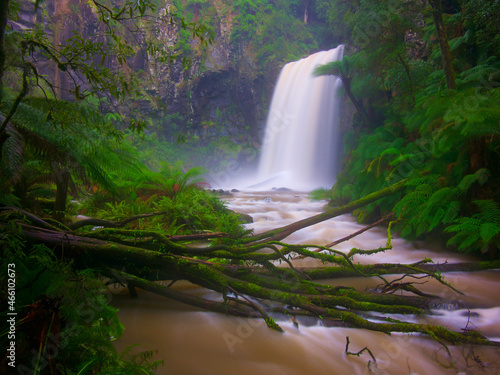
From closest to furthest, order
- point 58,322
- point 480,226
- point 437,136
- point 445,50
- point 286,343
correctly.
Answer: point 58,322, point 286,343, point 480,226, point 437,136, point 445,50

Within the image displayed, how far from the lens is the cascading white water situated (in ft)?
49.5

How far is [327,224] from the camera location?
5668 millimetres

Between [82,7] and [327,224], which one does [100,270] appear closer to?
[327,224]

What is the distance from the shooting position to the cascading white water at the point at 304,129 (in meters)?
15.1

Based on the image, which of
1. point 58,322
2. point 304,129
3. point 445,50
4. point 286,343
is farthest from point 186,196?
point 304,129

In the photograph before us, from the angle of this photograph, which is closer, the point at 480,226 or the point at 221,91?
the point at 480,226

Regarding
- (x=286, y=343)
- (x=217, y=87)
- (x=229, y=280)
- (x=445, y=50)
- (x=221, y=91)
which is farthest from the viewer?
(x=221, y=91)

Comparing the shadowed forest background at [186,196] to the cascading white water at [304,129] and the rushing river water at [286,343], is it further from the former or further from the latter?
the cascading white water at [304,129]

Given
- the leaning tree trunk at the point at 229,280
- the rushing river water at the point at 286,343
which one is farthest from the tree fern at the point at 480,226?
the leaning tree trunk at the point at 229,280

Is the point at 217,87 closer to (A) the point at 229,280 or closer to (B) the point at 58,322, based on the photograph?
(A) the point at 229,280

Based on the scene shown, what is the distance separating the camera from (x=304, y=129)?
15930 mm

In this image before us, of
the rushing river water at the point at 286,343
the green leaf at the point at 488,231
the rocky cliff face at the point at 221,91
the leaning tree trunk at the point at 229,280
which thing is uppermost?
the rocky cliff face at the point at 221,91

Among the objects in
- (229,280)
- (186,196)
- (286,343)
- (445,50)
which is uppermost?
(445,50)

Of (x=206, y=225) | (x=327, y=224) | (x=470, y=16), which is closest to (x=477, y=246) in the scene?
(x=327, y=224)
